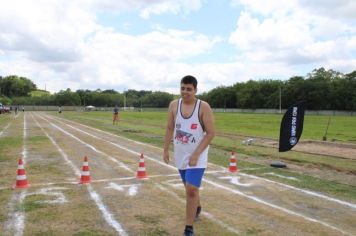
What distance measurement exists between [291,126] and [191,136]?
294 inches

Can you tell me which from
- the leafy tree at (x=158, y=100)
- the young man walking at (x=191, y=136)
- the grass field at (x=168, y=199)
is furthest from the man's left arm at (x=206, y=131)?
the leafy tree at (x=158, y=100)

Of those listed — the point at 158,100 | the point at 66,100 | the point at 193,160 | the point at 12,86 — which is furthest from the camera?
the point at 12,86

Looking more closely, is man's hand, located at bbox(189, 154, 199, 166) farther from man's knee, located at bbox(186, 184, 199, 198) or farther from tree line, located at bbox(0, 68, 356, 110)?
tree line, located at bbox(0, 68, 356, 110)

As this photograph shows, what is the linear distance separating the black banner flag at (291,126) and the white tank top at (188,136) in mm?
7216

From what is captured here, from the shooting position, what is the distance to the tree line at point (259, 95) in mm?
105500

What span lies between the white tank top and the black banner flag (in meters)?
7.22

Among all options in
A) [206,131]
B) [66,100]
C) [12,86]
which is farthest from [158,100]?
[206,131]

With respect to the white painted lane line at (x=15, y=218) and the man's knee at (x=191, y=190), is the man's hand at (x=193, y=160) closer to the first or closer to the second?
the man's knee at (x=191, y=190)

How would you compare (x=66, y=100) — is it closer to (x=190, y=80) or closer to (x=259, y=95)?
(x=259, y=95)

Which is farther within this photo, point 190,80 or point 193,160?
point 190,80

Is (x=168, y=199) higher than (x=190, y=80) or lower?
lower

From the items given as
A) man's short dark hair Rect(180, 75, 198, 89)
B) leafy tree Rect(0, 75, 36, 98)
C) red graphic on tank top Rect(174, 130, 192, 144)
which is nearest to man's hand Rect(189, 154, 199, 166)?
red graphic on tank top Rect(174, 130, 192, 144)

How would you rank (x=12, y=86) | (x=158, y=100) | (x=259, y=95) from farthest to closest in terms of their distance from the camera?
(x=12, y=86) → (x=158, y=100) → (x=259, y=95)

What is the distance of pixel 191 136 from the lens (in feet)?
16.8
